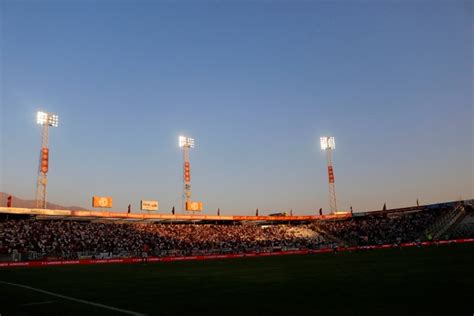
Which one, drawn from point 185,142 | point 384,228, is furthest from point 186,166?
point 384,228

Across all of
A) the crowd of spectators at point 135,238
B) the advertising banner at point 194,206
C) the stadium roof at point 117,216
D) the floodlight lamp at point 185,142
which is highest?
the floodlight lamp at point 185,142

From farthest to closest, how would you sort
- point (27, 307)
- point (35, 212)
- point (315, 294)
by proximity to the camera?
point (35, 212) < point (315, 294) < point (27, 307)

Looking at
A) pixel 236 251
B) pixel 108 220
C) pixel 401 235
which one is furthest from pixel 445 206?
pixel 108 220

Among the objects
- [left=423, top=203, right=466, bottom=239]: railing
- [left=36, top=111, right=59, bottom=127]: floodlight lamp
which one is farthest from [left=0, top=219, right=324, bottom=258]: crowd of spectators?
[left=423, top=203, right=466, bottom=239]: railing

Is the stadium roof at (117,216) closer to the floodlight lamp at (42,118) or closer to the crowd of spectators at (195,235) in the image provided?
the crowd of spectators at (195,235)

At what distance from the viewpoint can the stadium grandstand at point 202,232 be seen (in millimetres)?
55062

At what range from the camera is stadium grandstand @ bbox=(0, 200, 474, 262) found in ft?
181

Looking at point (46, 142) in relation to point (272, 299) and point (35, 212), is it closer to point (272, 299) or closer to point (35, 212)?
point (35, 212)

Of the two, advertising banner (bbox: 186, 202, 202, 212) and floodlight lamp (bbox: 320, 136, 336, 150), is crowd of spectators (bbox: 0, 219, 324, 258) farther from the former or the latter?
floodlight lamp (bbox: 320, 136, 336, 150)

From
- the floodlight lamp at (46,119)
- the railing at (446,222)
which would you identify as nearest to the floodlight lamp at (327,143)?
the railing at (446,222)

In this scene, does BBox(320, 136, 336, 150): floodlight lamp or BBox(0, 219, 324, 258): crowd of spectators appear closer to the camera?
BBox(0, 219, 324, 258): crowd of spectators

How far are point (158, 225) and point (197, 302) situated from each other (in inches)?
2670

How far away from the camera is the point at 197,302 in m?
11.4

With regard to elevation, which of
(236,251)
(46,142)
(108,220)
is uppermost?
(46,142)
